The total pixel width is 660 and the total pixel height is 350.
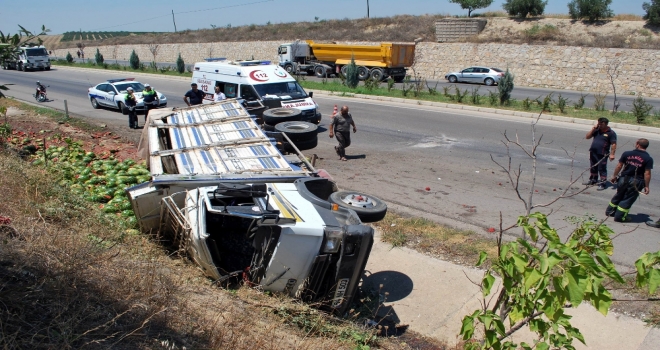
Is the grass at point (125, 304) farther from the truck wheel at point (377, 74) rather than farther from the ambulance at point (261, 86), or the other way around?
the truck wheel at point (377, 74)

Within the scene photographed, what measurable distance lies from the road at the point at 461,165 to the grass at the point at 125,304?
3590 millimetres

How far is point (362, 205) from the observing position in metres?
6.55

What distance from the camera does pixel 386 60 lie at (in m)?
34.8

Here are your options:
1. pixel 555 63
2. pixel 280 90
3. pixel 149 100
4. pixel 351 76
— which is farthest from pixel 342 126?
pixel 555 63

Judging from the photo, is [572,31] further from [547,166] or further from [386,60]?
[547,166]

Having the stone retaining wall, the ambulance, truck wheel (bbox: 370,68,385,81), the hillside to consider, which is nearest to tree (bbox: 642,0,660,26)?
the hillside

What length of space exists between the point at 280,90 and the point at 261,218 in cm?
1219

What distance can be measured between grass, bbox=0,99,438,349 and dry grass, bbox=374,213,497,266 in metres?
2.32

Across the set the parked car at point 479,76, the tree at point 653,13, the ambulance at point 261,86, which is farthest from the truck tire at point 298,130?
the tree at point 653,13

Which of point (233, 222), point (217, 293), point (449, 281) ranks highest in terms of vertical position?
point (233, 222)

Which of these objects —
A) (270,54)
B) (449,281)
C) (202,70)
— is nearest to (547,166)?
(449,281)

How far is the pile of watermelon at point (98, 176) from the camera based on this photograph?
8.29 meters

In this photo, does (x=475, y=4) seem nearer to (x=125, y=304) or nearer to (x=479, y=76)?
(x=479, y=76)

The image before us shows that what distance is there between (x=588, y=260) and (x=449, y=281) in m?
4.46
